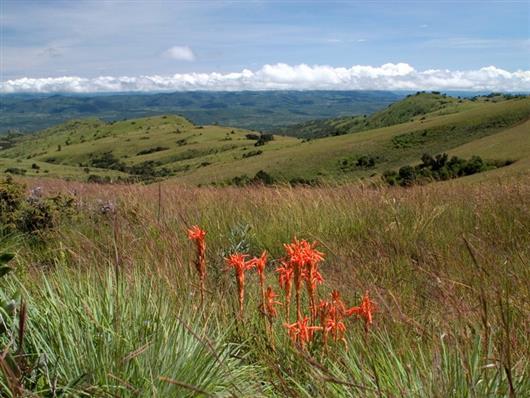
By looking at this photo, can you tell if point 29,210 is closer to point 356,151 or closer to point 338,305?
point 338,305

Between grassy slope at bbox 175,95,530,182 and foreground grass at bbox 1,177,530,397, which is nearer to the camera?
foreground grass at bbox 1,177,530,397

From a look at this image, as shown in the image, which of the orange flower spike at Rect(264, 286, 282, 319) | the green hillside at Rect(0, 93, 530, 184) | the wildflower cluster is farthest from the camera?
the green hillside at Rect(0, 93, 530, 184)

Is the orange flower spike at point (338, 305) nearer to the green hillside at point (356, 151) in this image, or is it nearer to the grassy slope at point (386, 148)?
the green hillside at point (356, 151)

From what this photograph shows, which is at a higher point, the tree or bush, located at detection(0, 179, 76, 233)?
bush, located at detection(0, 179, 76, 233)

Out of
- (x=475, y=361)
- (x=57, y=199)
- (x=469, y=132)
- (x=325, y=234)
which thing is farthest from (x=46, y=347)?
(x=469, y=132)

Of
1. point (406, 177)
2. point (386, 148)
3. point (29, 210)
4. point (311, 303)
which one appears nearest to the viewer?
point (311, 303)

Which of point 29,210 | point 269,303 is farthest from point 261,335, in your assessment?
point 29,210

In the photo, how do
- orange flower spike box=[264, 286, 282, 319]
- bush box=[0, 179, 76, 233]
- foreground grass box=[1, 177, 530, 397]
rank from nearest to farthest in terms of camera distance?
foreground grass box=[1, 177, 530, 397] → orange flower spike box=[264, 286, 282, 319] → bush box=[0, 179, 76, 233]

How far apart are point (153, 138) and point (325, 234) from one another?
619 feet

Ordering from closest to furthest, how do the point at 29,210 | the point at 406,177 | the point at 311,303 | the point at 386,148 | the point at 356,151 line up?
the point at 311,303, the point at 29,210, the point at 406,177, the point at 356,151, the point at 386,148

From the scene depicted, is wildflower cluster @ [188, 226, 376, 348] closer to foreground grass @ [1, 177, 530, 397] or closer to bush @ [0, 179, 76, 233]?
foreground grass @ [1, 177, 530, 397]

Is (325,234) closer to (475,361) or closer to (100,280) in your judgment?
(100,280)

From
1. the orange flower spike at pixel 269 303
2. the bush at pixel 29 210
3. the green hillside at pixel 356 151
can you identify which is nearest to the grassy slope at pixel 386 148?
the green hillside at pixel 356 151

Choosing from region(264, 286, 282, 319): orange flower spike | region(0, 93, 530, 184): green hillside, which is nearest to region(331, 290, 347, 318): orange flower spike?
region(264, 286, 282, 319): orange flower spike
